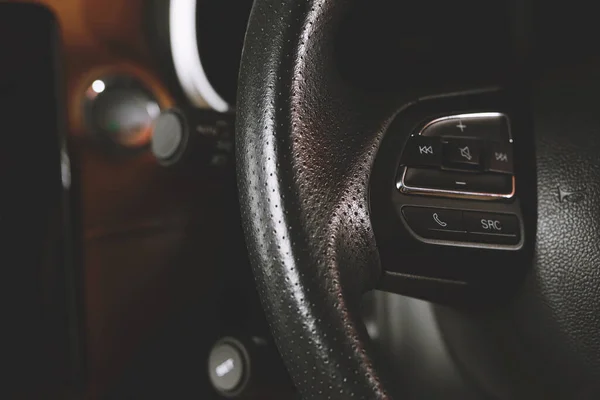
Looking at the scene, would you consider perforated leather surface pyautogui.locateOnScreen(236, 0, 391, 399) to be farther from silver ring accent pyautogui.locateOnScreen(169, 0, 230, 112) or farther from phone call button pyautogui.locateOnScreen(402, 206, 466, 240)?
silver ring accent pyautogui.locateOnScreen(169, 0, 230, 112)

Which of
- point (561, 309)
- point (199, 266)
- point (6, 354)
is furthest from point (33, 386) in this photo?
point (561, 309)

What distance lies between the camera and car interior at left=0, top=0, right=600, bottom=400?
1.23 feet

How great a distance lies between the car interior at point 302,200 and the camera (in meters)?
0.38

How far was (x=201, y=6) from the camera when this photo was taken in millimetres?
795

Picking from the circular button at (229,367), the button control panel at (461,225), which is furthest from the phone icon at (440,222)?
the circular button at (229,367)

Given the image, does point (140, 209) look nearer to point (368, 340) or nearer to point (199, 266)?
point (199, 266)

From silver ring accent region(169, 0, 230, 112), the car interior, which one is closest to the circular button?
the car interior

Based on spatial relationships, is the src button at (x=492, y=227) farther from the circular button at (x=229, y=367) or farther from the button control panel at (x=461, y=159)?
the circular button at (x=229, y=367)

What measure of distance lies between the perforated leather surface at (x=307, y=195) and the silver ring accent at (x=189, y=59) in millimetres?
418

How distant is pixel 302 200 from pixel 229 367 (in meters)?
0.41

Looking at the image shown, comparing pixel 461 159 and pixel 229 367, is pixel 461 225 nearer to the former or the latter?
pixel 461 159

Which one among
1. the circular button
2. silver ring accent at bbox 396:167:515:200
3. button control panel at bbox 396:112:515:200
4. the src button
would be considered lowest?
the circular button

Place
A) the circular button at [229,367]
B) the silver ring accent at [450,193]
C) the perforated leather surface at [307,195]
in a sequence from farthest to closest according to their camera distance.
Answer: the circular button at [229,367] < the silver ring accent at [450,193] < the perforated leather surface at [307,195]

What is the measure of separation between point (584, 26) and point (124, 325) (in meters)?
0.61
